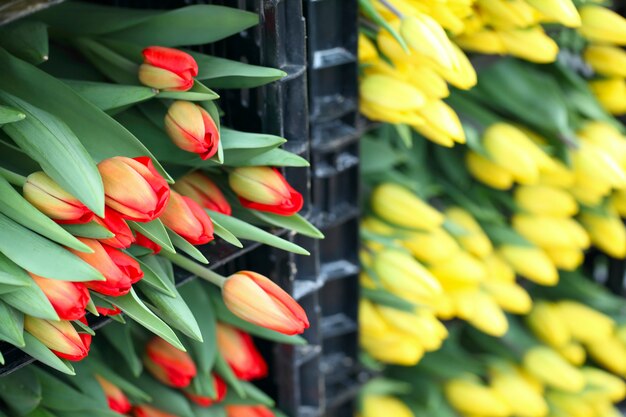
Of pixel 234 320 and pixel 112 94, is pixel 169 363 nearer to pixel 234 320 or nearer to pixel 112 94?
pixel 234 320


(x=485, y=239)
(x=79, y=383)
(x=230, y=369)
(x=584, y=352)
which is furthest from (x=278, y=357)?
(x=584, y=352)

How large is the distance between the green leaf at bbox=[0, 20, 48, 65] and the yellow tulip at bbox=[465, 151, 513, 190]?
2.04 feet

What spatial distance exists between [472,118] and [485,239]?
162 millimetres

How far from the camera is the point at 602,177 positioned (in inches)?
40.4

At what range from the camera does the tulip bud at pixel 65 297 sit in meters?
0.56

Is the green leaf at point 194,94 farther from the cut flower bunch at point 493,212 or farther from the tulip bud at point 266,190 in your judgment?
the cut flower bunch at point 493,212

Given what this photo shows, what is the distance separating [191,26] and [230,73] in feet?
0.21

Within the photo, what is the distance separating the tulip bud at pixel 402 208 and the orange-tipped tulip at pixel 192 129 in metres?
0.40

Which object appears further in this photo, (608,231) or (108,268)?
(608,231)

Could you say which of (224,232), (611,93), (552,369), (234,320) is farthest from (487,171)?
(224,232)

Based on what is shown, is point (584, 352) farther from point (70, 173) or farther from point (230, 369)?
point (70, 173)

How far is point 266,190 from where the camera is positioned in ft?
2.32

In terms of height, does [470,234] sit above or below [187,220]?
below

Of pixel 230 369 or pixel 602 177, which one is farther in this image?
pixel 602 177
